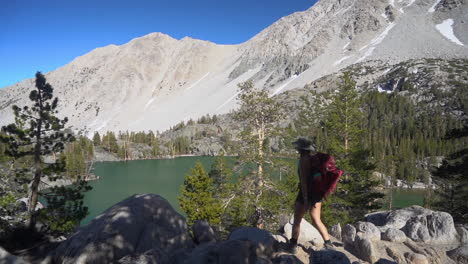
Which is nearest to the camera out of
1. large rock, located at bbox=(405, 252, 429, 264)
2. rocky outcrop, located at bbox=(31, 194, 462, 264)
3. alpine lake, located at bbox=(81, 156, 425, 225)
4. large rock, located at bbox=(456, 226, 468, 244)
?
rocky outcrop, located at bbox=(31, 194, 462, 264)

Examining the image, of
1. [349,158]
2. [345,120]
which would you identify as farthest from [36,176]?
[345,120]

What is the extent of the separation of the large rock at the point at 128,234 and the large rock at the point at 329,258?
3111mm

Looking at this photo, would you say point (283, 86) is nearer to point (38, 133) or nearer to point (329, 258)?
point (38, 133)

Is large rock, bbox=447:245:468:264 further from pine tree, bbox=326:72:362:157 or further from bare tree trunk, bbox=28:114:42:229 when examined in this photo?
bare tree trunk, bbox=28:114:42:229

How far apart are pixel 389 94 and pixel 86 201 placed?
441 feet

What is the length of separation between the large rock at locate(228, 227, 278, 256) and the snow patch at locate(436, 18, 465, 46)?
18626cm

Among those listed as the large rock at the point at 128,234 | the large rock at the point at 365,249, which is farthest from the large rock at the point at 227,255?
the large rock at the point at 365,249

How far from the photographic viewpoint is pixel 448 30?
154 metres

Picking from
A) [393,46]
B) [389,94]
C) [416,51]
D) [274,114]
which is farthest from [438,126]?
[274,114]

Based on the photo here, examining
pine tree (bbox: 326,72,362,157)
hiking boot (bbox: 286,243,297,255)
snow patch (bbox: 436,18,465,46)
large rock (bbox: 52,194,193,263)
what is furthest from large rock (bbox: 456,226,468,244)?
snow patch (bbox: 436,18,465,46)

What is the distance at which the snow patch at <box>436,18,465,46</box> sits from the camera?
146875 mm

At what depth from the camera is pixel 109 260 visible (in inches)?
234

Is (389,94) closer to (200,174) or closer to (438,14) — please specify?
(438,14)

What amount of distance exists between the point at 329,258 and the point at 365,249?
2.05 m
